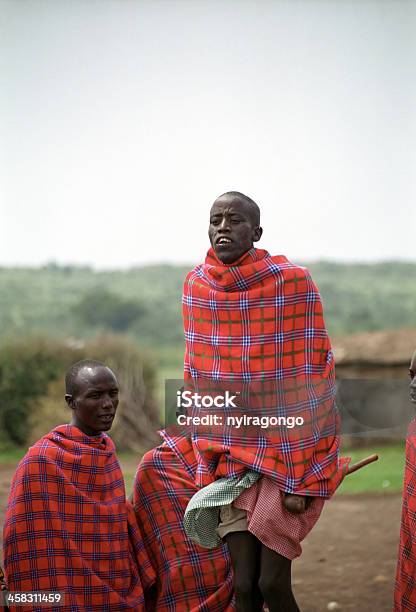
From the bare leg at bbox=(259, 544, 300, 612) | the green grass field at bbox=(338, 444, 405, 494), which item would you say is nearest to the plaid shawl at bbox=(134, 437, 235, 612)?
the bare leg at bbox=(259, 544, 300, 612)

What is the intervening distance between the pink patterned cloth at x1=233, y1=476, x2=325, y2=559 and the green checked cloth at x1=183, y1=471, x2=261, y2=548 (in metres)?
0.05

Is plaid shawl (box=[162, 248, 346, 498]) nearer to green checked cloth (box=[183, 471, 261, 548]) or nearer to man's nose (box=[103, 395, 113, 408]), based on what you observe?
green checked cloth (box=[183, 471, 261, 548])

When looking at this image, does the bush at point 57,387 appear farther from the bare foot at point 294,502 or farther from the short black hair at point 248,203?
the short black hair at point 248,203

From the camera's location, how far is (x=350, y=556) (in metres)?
7.18

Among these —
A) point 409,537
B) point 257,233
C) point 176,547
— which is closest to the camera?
point 257,233

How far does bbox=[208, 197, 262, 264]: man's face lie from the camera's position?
4.20 m

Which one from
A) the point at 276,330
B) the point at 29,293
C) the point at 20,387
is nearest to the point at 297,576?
the point at 276,330

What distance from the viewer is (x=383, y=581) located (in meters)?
6.35

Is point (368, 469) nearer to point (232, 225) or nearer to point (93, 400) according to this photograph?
point (93, 400)

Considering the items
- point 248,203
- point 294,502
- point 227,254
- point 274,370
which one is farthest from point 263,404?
point 248,203

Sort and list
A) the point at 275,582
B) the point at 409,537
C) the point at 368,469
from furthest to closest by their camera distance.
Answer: the point at 368,469, the point at 409,537, the point at 275,582

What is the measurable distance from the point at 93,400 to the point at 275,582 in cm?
131

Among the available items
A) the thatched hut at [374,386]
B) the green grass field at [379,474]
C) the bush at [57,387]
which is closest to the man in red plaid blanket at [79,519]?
the green grass field at [379,474]

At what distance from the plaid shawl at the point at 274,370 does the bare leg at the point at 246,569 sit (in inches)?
11.8
